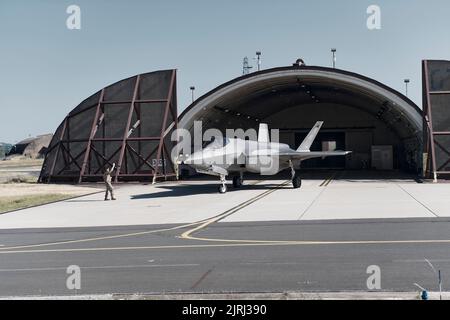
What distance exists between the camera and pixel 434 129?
35.7 metres

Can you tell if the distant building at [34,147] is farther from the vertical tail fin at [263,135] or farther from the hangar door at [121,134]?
the vertical tail fin at [263,135]

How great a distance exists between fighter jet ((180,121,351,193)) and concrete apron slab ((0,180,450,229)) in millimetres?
1347

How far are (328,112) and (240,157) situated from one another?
1361 inches

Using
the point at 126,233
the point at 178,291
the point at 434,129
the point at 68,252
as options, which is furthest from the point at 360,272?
the point at 434,129

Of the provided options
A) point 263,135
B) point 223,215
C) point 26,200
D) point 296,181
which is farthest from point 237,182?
point 223,215

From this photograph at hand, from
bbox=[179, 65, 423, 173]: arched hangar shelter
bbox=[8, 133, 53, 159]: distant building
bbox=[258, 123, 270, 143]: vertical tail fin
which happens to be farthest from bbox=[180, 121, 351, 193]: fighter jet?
bbox=[8, 133, 53, 159]: distant building

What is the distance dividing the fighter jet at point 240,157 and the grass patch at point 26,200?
725cm

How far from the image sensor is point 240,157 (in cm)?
3006

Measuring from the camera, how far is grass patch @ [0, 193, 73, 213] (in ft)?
84.7

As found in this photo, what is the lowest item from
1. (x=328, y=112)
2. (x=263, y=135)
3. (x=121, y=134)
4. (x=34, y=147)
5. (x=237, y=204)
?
(x=237, y=204)

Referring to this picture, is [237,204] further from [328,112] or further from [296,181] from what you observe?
[328,112]

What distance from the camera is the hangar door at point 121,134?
39.5m

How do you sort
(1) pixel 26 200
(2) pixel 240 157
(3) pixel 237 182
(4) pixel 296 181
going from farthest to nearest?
(3) pixel 237 182 < (4) pixel 296 181 < (2) pixel 240 157 < (1) pixel 26 200
